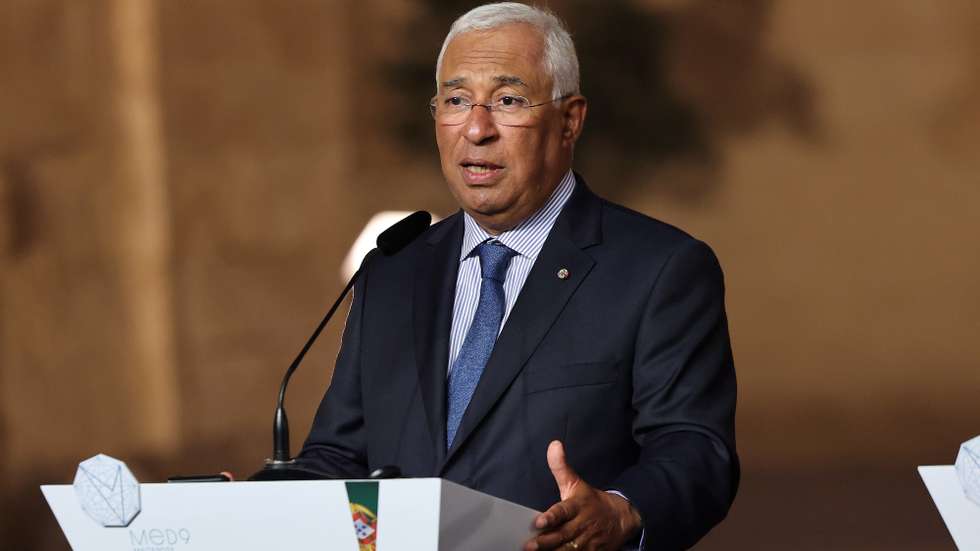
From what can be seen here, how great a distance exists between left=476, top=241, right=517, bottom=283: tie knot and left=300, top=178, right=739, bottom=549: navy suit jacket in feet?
0.25

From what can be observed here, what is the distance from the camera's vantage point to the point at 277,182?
23.3 feet

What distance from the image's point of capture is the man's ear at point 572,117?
2752mm

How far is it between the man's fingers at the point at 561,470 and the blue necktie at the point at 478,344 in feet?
1.53

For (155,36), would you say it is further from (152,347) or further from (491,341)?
(491,341)

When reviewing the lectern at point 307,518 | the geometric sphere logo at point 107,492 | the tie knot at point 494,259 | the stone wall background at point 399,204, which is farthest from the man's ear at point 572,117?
the stone wall background at point 399,204

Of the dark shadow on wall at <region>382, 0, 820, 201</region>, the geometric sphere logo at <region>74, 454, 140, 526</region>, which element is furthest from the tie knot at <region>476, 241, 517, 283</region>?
the dark shadow on wall at <region>382, 0, 820, 201</region>

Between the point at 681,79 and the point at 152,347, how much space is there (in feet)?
8.92

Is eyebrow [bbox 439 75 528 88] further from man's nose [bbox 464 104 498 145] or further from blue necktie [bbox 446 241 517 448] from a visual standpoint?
blue necktie [bbox 446 241 517 448]

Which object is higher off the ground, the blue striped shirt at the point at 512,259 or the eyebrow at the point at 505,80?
the eyebrow at the point at 505,80

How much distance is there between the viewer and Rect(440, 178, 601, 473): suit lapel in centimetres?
249

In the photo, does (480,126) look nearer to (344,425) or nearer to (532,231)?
(532,231)

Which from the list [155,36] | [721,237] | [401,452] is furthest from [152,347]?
[401,452]

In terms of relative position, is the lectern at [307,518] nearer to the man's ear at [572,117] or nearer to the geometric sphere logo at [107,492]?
the geometric sphere logo at [107,492]

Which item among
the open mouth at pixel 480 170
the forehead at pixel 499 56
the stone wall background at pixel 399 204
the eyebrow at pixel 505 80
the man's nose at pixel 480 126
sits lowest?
the stone wall background at pixel 399 204
